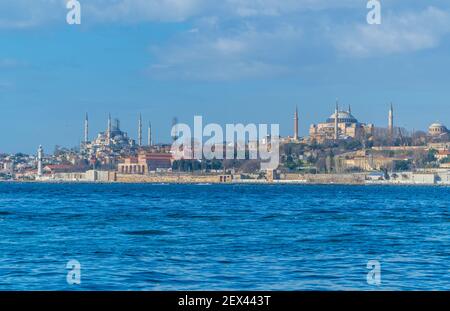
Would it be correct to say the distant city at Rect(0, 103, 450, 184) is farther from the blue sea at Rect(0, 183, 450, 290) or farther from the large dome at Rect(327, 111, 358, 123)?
the blue sea at Rect(0, 183, 450, 290)

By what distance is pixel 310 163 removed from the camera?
136500mm

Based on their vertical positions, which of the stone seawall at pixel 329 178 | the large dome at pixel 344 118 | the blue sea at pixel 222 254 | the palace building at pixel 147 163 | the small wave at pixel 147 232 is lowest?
the blue sea at pixel 222 254

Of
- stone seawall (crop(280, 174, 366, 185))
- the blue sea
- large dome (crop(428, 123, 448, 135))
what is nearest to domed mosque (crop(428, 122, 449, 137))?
large dome (crop(428, 123, 448, 135))

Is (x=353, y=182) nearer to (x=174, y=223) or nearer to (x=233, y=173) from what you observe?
(x=233, y=173)

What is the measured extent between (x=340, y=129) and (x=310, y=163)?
20.3 meters

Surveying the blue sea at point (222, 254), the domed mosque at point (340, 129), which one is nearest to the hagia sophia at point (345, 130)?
the domed mosque at point (340, 129)

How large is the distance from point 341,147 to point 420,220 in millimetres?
112821

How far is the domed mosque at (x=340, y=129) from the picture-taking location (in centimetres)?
15000

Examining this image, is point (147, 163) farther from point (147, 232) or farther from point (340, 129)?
point (147, 232)

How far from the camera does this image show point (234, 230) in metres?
23.4

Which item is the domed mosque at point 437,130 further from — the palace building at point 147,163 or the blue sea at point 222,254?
the blue sea at point 222,254

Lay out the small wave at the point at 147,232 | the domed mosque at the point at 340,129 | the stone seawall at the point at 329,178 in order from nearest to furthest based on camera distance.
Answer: the small wave at the point at 147,232 → the stone seawall at the point at 329,178 → the domed mosque at the point at 340,129

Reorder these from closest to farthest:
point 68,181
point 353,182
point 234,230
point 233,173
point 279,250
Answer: point 279,250
point 234,230
point 353,182
point 233,173
point 68,181
